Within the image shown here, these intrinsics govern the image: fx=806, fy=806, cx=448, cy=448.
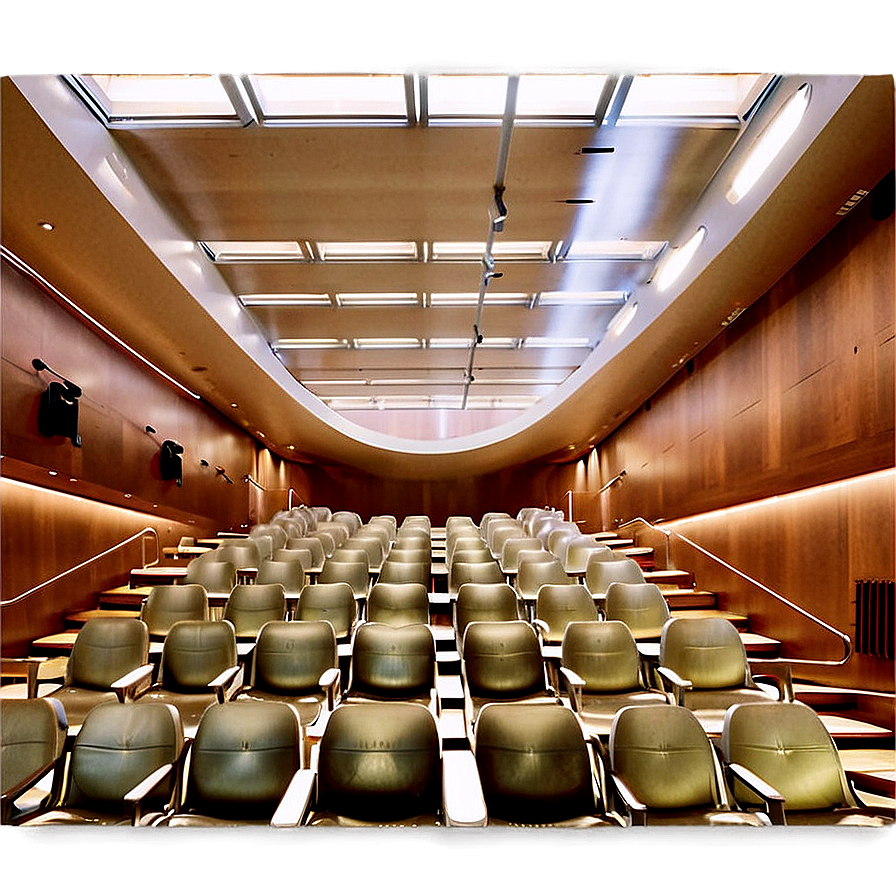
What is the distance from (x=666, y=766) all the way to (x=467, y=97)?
346 cm

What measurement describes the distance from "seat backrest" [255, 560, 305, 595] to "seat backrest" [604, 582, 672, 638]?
210 centimetres

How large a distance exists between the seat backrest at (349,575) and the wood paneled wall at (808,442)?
260 centimetres

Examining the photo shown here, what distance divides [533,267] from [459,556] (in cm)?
246

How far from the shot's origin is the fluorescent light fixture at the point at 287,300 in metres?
7.56

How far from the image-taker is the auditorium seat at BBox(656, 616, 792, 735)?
366cm

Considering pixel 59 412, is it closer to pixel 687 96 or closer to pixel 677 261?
pixel 687 96

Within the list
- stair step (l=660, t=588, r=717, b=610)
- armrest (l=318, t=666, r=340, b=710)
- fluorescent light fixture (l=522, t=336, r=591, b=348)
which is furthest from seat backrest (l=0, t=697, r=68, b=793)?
fluorescent light fixture (l=522, t=336, r=591, b=348)

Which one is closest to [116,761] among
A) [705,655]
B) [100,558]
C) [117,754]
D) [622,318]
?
[117,754]

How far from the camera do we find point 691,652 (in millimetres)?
3717

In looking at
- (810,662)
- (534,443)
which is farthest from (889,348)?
(534,443)

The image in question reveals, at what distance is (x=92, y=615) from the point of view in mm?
5664

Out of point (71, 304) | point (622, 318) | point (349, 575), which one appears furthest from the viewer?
point (622, 318)

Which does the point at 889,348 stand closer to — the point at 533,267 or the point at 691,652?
the point at 691,652

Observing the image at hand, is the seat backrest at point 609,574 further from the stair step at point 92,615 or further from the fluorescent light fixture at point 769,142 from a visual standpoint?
the stair step at point 92,615
